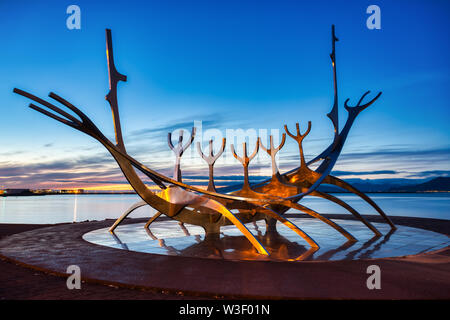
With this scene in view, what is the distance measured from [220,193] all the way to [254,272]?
525 cm

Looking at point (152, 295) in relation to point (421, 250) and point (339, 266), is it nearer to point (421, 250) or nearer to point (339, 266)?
point (339, 266)

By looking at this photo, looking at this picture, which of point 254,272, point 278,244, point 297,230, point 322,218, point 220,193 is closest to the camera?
point 254,272

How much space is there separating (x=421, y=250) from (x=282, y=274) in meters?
4.94

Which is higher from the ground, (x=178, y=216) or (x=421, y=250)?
(x=178, y=216)

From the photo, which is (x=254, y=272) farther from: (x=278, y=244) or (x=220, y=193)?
(x=220, y=193)

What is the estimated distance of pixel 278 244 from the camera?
1036 centimetres

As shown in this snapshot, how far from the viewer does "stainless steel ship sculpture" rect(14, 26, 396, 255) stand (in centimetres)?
894

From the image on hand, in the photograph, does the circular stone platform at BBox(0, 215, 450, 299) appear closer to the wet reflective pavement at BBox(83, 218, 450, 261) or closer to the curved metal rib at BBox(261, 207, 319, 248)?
the wet reflective pavement at BBox(83, 218, 450, 261)

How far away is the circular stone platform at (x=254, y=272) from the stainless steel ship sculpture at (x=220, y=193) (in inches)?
61.8

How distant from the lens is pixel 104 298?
16.7 feet

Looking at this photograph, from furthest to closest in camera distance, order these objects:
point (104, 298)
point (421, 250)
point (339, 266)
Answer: point (421, 250) < point (339, 266) < point (104, 298)

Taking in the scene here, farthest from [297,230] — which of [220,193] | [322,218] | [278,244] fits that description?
[220,193]

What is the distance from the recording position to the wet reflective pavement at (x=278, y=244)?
27.9 ft
